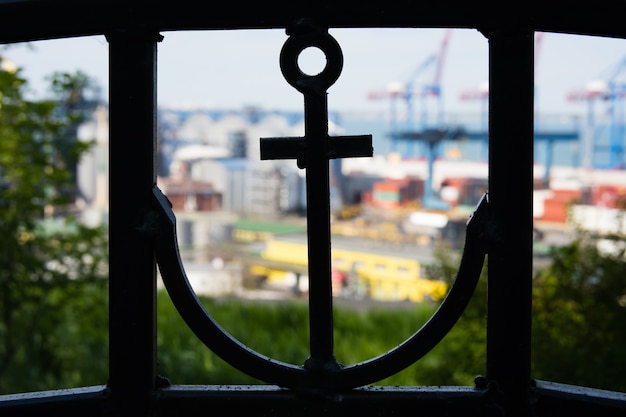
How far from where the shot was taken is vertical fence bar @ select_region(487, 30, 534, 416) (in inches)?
27.3

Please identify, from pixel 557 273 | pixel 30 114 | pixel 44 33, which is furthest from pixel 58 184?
pixel 44 33

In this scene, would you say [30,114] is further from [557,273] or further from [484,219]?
[484,219]

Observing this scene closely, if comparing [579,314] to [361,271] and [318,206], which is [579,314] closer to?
[318,206]

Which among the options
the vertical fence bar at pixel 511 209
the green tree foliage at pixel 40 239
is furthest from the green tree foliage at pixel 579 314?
Answer: the green tree foliage at pixel 40 239

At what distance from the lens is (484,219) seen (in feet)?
2.30

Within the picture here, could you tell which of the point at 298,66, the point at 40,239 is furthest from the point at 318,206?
the point at 40,239

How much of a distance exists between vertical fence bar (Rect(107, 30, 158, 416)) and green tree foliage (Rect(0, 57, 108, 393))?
10.4 feet

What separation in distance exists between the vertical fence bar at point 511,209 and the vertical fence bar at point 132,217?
32 centimetres

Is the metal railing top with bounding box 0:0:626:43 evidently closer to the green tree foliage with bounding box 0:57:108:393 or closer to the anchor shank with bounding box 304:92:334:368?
the anchor shank with bounding box 304:92:334:368

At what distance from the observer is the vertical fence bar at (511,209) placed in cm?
69

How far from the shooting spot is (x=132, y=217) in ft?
2.32

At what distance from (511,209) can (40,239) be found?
356cm

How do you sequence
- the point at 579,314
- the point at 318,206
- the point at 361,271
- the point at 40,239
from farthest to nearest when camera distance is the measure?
the point at 361,271
the point at 40,239
the point at 579,314
the point at 318,206

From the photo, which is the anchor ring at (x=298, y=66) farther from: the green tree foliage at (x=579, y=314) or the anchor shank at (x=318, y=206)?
the green tree foliage at (x=579, y=314)
